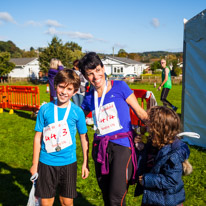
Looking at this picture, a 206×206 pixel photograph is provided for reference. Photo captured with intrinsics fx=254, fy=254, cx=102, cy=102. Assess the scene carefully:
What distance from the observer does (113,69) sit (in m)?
61.8

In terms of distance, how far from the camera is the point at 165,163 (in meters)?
2.04

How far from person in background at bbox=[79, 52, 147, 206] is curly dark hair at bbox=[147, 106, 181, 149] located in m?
0.23

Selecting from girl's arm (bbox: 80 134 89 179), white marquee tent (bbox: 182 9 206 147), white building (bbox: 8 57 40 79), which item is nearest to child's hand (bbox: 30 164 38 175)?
girl's arm (bbox: 80 134 89 179)

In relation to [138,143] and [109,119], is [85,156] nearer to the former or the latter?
[109,119]

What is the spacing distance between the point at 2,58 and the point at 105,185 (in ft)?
155

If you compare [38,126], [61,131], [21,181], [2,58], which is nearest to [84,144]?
[61,131]

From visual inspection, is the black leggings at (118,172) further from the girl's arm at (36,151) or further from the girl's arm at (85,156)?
the girl's arm at (36,151)

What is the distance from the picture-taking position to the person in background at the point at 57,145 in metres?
2.50

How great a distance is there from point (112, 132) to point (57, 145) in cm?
56

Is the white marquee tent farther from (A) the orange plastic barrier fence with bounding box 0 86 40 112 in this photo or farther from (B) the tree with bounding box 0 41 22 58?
(B) the tree with bounding box 0 41 22 58

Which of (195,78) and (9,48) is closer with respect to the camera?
(195,78)

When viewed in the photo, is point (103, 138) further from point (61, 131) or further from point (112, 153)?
point (61, 131)

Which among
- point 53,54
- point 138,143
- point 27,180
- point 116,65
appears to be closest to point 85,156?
point 138,143

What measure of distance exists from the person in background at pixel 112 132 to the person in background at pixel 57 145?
0.81 feet
